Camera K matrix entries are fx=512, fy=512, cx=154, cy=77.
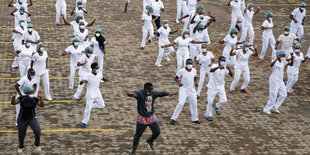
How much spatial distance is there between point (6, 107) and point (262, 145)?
808 centimetres

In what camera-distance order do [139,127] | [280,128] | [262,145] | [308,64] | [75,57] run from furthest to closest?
[308,64], [75,57], [280,128], [262,145], [139,127]

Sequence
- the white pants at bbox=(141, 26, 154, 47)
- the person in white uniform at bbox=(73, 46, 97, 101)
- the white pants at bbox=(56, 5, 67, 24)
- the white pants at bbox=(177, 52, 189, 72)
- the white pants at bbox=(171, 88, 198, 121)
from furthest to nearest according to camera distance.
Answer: the white pants at bbox=(56, 5, 67, 24) < the white pants at bbox=(141, 26, 154, 47) < the white pants at bbox=(177, 52, 189, 72) < the person in white uniform at bbox=(73, 46, 97, 101) < the white pants at bbox=(171, 88, 198, 121)

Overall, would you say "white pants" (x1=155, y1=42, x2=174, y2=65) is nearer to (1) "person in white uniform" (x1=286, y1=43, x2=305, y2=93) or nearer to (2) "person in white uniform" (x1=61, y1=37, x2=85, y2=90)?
(2) "person in white uniform" (x1=61, y1=37, x2=85, y2=90)

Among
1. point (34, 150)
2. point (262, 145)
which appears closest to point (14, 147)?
point (34, 150)

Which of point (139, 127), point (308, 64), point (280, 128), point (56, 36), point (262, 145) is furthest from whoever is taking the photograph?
point (56, 36)

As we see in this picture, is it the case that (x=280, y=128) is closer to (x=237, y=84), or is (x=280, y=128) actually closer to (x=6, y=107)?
(x=237, y=84)

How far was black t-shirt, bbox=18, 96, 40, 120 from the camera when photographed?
12.5 metres

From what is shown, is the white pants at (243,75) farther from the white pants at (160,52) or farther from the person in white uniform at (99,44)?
the person in white uniform at (99,44)

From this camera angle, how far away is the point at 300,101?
18.0m

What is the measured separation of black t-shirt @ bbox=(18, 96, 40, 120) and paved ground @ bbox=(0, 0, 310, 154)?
1.18m

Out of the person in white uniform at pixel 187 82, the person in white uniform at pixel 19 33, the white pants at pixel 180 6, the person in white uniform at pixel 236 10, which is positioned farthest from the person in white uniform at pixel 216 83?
the white pants at pixel 180 6

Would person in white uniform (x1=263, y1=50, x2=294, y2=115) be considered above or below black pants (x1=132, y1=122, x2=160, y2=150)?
above

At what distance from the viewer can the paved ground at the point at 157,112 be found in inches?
551

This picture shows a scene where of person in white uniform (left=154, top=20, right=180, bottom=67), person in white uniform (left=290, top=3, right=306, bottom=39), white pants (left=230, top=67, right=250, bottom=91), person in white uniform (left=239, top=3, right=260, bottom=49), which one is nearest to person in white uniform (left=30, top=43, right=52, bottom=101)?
person in white uniform (left=154, top=20, right=180, bottom=67)
